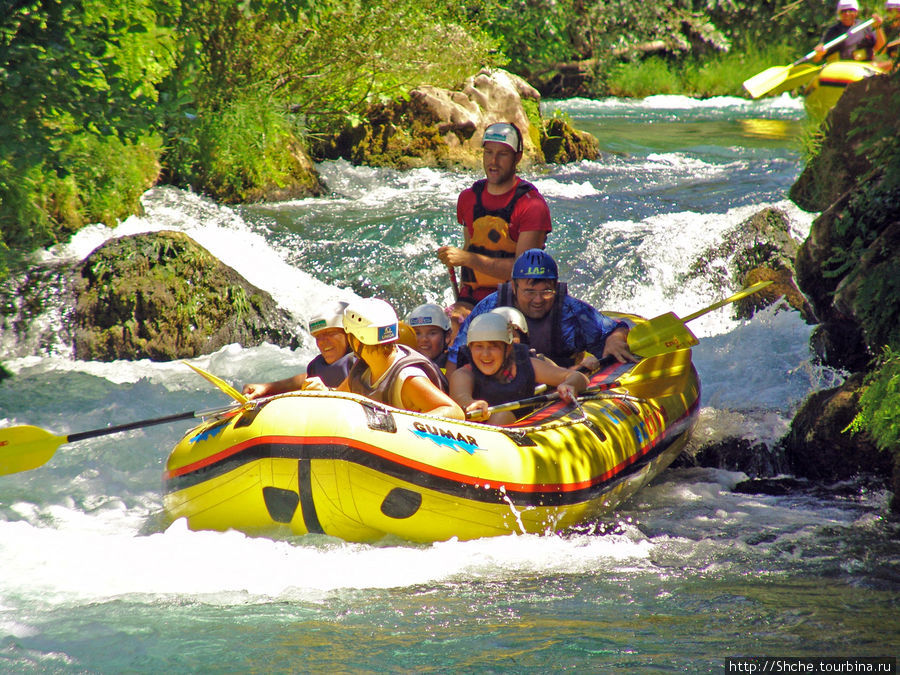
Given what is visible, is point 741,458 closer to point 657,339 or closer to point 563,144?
point 657,339

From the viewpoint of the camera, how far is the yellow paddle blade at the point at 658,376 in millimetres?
5383

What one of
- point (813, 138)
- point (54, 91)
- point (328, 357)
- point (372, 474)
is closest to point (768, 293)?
point (813, 138)

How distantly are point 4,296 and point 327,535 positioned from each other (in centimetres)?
499

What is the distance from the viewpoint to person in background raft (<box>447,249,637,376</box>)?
526 centimetres

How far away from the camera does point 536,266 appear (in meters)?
5.25

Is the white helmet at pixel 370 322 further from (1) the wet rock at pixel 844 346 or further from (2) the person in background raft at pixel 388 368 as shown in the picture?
(1) the wet rock at pixel 844 346

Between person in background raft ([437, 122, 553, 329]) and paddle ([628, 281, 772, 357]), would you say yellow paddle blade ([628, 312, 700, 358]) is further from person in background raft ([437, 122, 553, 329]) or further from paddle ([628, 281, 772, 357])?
person in background raft ([437, 122, 553, 329])

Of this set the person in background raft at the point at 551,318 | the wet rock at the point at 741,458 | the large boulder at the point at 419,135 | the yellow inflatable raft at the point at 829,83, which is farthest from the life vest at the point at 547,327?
Answer: the large boulder at the point at 419,135

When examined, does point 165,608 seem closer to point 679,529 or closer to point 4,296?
point 679,529

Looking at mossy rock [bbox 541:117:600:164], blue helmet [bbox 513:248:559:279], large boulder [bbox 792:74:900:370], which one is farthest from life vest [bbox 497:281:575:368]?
mossy rock [bbox 541:117:600:164]

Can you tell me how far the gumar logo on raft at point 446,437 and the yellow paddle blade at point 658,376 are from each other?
140 cm

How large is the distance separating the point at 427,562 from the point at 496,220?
256 centimetres

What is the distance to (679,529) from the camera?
4621 millimetres

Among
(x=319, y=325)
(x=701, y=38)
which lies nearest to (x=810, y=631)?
(x=319, y=325)
